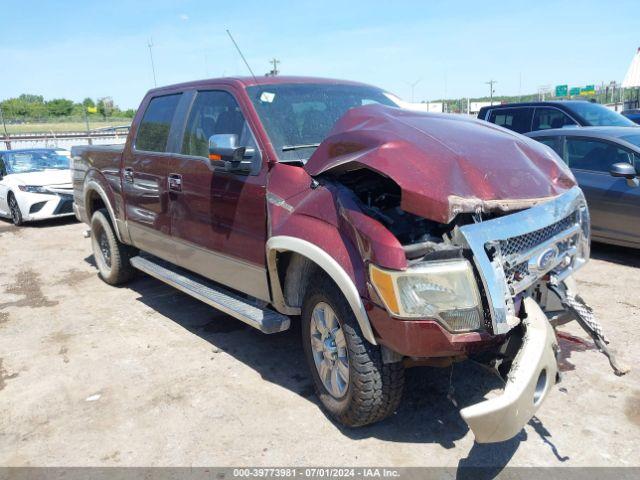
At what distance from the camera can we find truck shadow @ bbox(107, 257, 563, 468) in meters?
3.13

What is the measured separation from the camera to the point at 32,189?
1038 cm

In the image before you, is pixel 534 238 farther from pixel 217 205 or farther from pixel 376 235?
pixel 217 205

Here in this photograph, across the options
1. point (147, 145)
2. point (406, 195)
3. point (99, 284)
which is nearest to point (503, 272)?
point (406, 195)

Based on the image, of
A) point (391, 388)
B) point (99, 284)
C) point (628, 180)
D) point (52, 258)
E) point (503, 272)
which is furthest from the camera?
point (52, 258)

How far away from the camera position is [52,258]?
8.06 meters

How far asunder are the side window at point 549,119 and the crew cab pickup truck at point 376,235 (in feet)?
21.8

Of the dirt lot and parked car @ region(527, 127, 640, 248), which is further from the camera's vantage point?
parked car @ region(527, 127, 640, 248)

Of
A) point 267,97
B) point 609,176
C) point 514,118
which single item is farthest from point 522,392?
point 514,118

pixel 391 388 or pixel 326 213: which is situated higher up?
pixel 326 213

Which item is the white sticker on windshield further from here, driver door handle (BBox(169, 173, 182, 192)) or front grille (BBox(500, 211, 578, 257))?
front grille (BBox(500, 211, 578, 257))

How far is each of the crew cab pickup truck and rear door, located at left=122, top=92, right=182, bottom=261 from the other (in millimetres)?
274

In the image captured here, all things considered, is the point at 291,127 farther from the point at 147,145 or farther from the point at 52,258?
the point at 52,258

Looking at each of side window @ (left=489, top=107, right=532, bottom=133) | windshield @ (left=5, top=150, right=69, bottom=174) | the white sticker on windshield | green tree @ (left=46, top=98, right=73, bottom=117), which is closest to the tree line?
green tree @ (left=46, top=98, right=73, bottom=117)

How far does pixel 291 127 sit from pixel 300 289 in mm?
1161
